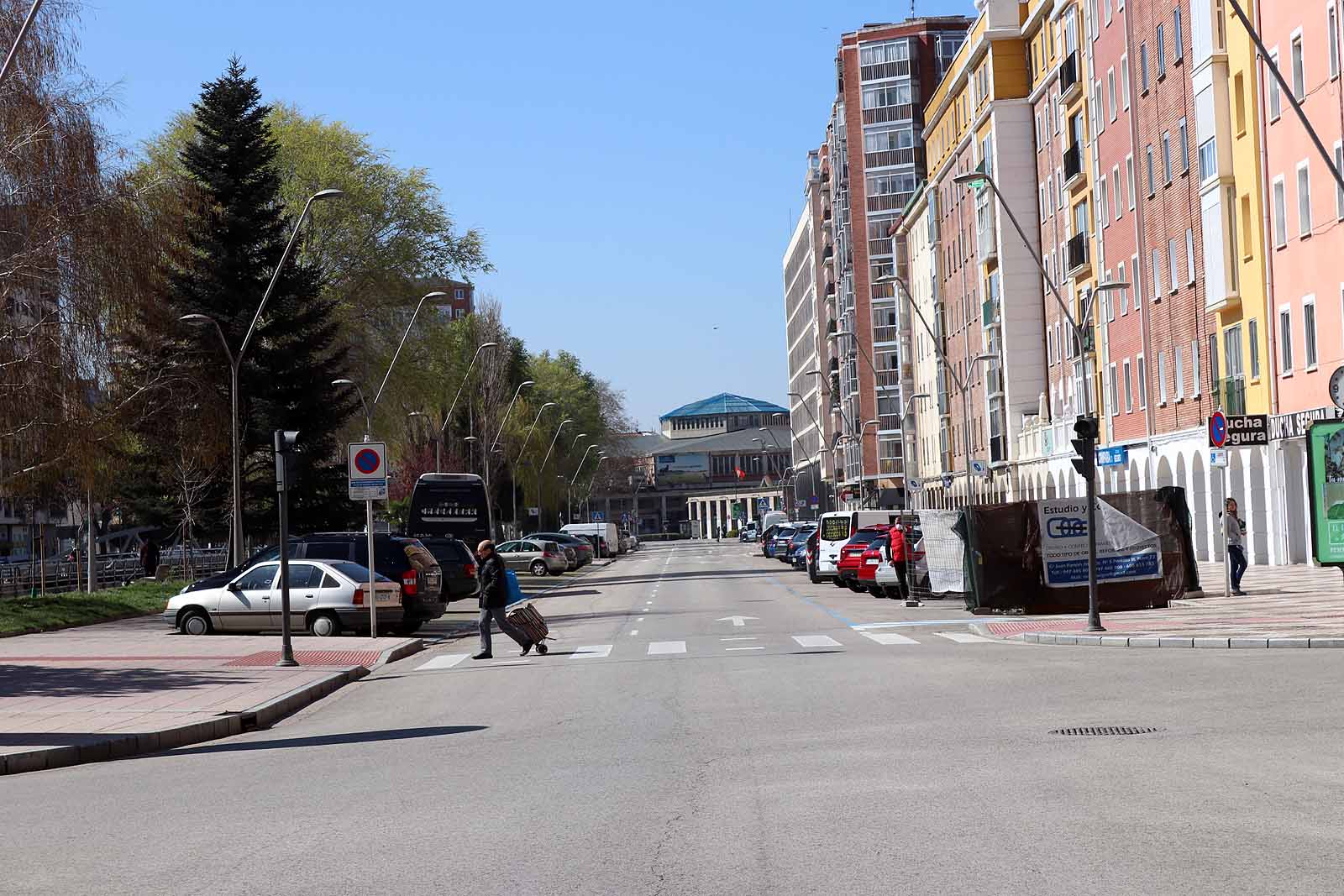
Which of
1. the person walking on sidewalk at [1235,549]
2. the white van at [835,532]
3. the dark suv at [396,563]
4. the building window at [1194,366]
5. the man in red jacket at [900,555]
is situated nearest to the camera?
the dark suv at [396,563]

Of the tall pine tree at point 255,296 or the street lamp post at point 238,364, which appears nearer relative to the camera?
the street lamp post at point 238,364

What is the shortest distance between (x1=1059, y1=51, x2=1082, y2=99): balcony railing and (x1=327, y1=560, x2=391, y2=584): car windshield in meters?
41.9

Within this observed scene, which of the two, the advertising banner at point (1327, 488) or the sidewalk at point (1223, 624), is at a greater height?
the advertising banner at point (1327, 488)

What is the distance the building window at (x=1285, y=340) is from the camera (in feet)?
136

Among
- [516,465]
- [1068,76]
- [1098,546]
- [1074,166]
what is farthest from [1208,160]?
[516,465]

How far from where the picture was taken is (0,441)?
32.8 meters

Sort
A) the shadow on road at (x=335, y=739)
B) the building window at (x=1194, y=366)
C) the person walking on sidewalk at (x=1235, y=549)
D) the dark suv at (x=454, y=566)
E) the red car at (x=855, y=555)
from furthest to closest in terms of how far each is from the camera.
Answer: the building window at (x=1194, y=366) < the red car at (x=855, y=555) < the dark suv at (x=454, y=566) < the person walking on sidewalk at (x=1235, y=549) < the shadow on road at (x=335, y=739)

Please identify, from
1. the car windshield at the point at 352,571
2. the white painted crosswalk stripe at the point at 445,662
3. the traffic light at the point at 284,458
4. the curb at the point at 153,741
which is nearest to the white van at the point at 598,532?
the car windshield at the point at 352,571

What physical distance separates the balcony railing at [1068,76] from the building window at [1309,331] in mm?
24233

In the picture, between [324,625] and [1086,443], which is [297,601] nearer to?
[324,625]

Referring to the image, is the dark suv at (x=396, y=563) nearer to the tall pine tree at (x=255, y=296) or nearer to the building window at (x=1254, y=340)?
the tall pine tree at (x=255, y=296)

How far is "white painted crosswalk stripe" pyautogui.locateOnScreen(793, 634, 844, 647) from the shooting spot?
23.5 meters

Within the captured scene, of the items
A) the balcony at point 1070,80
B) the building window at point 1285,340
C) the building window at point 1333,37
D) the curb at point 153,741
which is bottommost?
the curb at point 153,741

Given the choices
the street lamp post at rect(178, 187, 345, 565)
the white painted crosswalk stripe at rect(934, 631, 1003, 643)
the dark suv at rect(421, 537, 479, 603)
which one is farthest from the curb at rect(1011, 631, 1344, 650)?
the dark suv at rect(421, 537, 479, 603)
